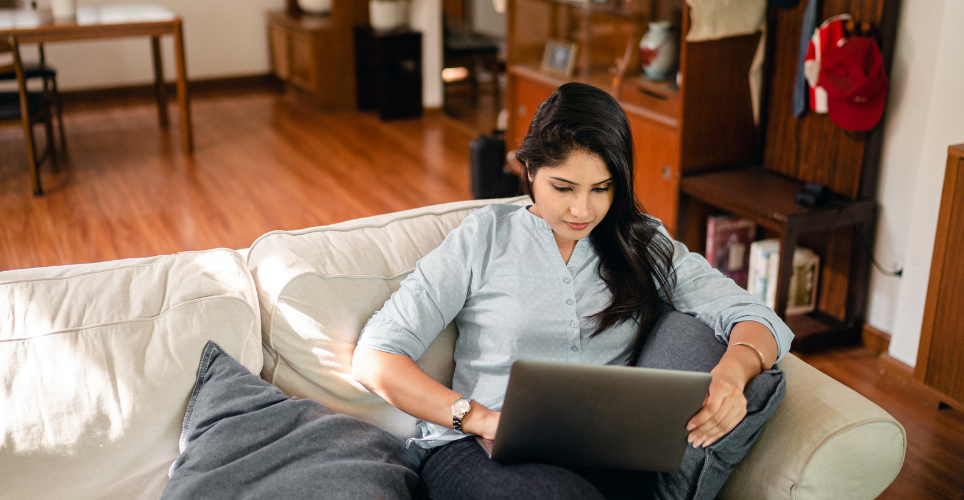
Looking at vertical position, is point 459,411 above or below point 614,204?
below

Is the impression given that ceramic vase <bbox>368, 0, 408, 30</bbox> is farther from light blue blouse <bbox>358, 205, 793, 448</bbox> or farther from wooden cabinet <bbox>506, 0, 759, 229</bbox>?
light blue blouse <bbox>358, 205, 793, 448</bbox>

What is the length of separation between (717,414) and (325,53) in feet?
16.6

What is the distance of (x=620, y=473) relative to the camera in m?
1.36

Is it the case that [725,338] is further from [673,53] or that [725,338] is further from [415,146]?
[415,146]

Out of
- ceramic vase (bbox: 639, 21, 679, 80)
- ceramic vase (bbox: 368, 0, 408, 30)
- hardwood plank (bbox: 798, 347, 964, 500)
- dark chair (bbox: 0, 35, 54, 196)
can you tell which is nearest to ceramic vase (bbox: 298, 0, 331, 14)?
ceramic vase (bbox: 368, 0, 408, 30)

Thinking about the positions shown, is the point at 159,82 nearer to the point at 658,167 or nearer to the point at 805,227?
the point at 658,167

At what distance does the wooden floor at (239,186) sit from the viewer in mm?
2582

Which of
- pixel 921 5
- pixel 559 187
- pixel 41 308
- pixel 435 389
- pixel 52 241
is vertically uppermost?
pixel 921 5

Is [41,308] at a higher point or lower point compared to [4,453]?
higher

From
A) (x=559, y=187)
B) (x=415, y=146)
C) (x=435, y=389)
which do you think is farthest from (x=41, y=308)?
(x=415, y=146)

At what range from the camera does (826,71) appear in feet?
8.05

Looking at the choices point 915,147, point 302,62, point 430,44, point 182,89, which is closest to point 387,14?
point 430,44

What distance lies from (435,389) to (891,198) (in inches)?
73.4


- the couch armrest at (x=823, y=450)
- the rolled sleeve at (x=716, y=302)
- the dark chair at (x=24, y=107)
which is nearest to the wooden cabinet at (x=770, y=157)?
the rolled sleeve at (x=716, y=302)
